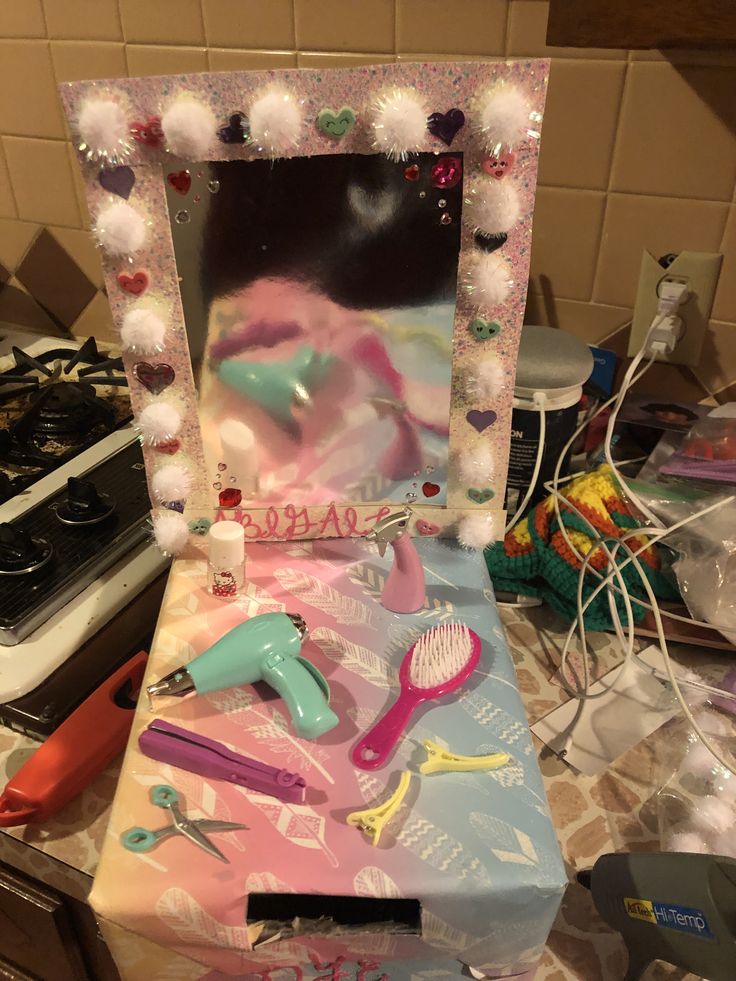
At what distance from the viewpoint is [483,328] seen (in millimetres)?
586

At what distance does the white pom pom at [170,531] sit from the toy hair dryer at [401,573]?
17cm

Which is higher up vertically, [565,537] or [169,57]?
[169,57]

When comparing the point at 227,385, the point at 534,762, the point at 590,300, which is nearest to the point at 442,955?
the point at 534,762

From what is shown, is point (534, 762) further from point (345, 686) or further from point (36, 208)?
point (36, 208)

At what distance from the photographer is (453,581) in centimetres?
65

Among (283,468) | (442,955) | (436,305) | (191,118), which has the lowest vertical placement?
(442,955)

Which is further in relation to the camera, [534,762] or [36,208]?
[36,208]

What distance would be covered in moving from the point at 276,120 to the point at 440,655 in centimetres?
39

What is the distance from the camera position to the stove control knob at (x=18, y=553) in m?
0.68

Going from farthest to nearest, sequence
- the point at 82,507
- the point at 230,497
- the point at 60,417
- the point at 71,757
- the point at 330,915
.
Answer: the point at 60,417 < the point at 82,507 < the point at 230,497 < the point at 71,757 < the point at 330,915

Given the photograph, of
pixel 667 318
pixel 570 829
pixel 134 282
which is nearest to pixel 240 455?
pixel 134 282

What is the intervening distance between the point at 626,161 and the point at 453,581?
502mm

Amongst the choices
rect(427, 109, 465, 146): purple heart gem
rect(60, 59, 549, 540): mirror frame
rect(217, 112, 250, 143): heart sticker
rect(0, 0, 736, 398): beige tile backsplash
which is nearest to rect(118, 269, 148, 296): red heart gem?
rect(60, 59, 549, 540): mirror frame

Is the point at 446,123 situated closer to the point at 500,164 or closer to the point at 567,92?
the point at 500,164
